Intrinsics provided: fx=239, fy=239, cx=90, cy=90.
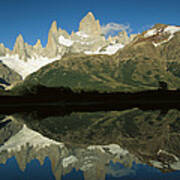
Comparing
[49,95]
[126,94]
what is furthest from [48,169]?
[126,94]

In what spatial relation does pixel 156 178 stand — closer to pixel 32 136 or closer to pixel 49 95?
pixel 32 136

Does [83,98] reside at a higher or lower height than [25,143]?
lower

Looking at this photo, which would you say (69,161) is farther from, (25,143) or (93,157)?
(25,143)

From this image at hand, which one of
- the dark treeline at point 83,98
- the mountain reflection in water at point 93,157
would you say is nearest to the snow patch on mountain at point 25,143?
the mountain reflection in water at point 93,157

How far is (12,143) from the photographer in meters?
22.9

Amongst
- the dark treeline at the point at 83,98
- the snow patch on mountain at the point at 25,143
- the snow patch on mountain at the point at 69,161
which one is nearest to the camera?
the snow patch on mountain at the point at 69,161

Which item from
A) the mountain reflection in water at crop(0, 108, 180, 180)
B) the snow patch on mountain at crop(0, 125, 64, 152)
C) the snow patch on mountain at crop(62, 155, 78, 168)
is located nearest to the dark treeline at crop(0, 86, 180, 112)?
the snow patch on mountain at crop(0, 125, 64, 152)

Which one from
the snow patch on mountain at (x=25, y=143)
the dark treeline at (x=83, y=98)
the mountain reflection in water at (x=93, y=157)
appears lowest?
the dark treeline at (x=83, y=98)

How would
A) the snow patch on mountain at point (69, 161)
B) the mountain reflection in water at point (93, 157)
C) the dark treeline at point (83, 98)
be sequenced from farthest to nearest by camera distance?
the dark treeline at point (83, 98) → the snow patch on mountain at point (69, 161) → the mountain reflection in water at point (93, 157)

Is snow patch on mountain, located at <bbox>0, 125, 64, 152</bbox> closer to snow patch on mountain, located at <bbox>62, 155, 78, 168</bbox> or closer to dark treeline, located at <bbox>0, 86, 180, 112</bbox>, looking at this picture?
snow patch on mountain, located at <bbox>62, 155, 78, 168</bbox>

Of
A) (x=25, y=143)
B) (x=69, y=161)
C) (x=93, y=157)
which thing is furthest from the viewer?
(x=25, y=143)

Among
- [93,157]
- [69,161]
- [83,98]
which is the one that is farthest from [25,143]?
[83,98]

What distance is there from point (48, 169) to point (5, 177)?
2.50 meters

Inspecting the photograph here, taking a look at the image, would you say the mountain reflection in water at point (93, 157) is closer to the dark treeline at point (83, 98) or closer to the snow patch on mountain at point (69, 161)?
the snow patch on mountain at point (69, 161)
